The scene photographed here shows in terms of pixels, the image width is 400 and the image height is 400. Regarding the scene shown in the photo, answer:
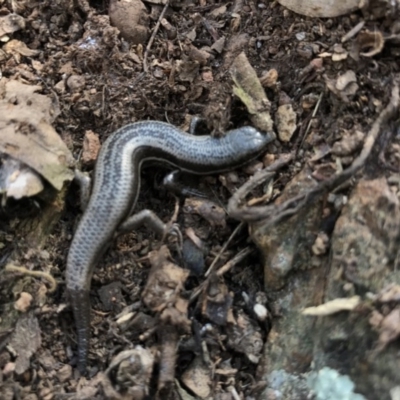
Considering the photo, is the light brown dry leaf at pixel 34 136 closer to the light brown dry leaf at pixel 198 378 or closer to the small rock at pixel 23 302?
the small rock at pixel 23 302

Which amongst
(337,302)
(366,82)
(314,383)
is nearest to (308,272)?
(337,302)

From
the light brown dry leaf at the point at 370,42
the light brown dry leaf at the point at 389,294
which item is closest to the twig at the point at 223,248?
the light brown dry leaf at the point at 389,294

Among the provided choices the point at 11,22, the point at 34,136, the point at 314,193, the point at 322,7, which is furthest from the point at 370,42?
the point at 11,22

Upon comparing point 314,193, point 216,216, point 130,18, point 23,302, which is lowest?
point 23,302

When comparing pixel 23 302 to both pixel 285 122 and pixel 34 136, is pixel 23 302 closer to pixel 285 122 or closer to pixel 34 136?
pixel 34 136

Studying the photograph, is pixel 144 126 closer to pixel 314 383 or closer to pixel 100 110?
pixel 100 110
